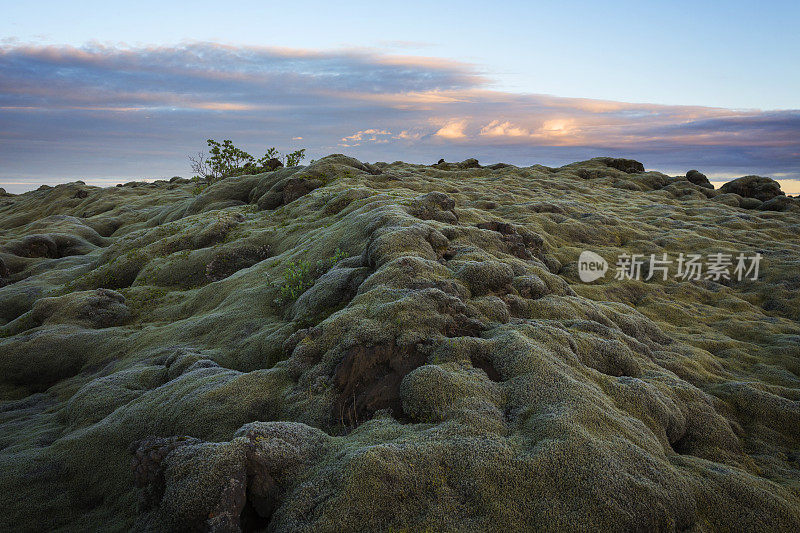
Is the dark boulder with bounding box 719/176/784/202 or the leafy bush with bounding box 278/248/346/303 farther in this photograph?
the dark boulder with bounding box 719/176/784/202

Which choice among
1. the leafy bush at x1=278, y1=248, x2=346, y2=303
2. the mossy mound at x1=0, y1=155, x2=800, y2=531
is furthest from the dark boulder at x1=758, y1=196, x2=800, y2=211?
the leafy bush at x1=278, y1=248, x2=346, y2=303

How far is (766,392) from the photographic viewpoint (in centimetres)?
1481

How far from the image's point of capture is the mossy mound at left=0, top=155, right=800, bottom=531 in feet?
25.6

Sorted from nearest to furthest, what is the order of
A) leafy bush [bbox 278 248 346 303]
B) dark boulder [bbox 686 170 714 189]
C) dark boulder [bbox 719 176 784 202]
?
leafy bush [bbox 278 248 346 303], dark boulder [bbox 719 176 784 202], dark boulder [bbox 686 170 714 189]

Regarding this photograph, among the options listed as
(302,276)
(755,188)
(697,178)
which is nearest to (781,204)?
(755,188)

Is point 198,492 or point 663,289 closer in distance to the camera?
point 198,492

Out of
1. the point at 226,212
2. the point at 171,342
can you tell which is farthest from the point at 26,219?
the point at 171,342

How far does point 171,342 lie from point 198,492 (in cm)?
1351

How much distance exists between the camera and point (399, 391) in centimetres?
1069

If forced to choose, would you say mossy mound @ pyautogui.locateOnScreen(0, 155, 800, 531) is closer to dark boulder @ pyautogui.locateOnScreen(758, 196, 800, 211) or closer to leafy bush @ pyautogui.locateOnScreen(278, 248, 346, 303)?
leafy bush @ pyautogui.locateOnScreen(278, 248, 346, 303)

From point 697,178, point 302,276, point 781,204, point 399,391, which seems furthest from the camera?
point 697,178

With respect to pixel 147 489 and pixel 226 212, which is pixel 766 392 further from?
pixel 226 212

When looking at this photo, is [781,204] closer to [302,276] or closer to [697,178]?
[697,178]

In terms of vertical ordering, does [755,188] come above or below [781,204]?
above
